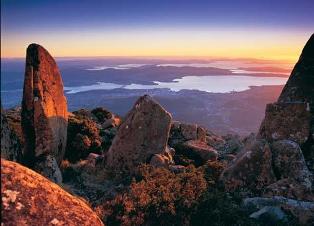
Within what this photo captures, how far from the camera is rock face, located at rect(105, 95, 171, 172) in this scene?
18.8 m

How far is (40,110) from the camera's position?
644 inches

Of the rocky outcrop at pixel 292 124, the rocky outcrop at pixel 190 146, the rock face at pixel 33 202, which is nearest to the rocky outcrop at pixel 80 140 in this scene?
the rocky outcrop at pixel 190 146

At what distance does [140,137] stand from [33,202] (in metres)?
12.3

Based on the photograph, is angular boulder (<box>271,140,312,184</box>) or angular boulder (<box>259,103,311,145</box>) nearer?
angular boulder (<box>271,140,312,184</box>)

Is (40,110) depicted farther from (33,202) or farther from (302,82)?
(302,82)

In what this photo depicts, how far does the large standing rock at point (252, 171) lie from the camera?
49.7 feet

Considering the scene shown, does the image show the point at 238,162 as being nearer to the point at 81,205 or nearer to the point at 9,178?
the point at 81,205

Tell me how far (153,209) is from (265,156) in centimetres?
592

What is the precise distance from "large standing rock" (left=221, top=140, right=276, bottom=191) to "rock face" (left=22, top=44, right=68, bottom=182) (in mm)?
7576

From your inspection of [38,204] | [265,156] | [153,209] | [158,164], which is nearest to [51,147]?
[158,164]

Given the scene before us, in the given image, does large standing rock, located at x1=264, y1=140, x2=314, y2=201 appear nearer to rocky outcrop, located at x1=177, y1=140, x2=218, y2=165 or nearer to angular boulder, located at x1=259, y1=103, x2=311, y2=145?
angular boulder, located at x1=259, y1=103, x2=311, y2=145

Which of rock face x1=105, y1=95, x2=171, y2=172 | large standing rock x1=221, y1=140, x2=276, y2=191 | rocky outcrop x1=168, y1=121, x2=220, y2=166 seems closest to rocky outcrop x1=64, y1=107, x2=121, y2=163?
rock face x1=105, y1=95, x2=171, y2=172

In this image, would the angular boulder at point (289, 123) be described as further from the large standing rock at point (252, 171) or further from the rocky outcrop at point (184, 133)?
the rocky outcrop at point (184, 133)

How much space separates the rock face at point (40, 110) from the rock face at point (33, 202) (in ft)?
27.7
